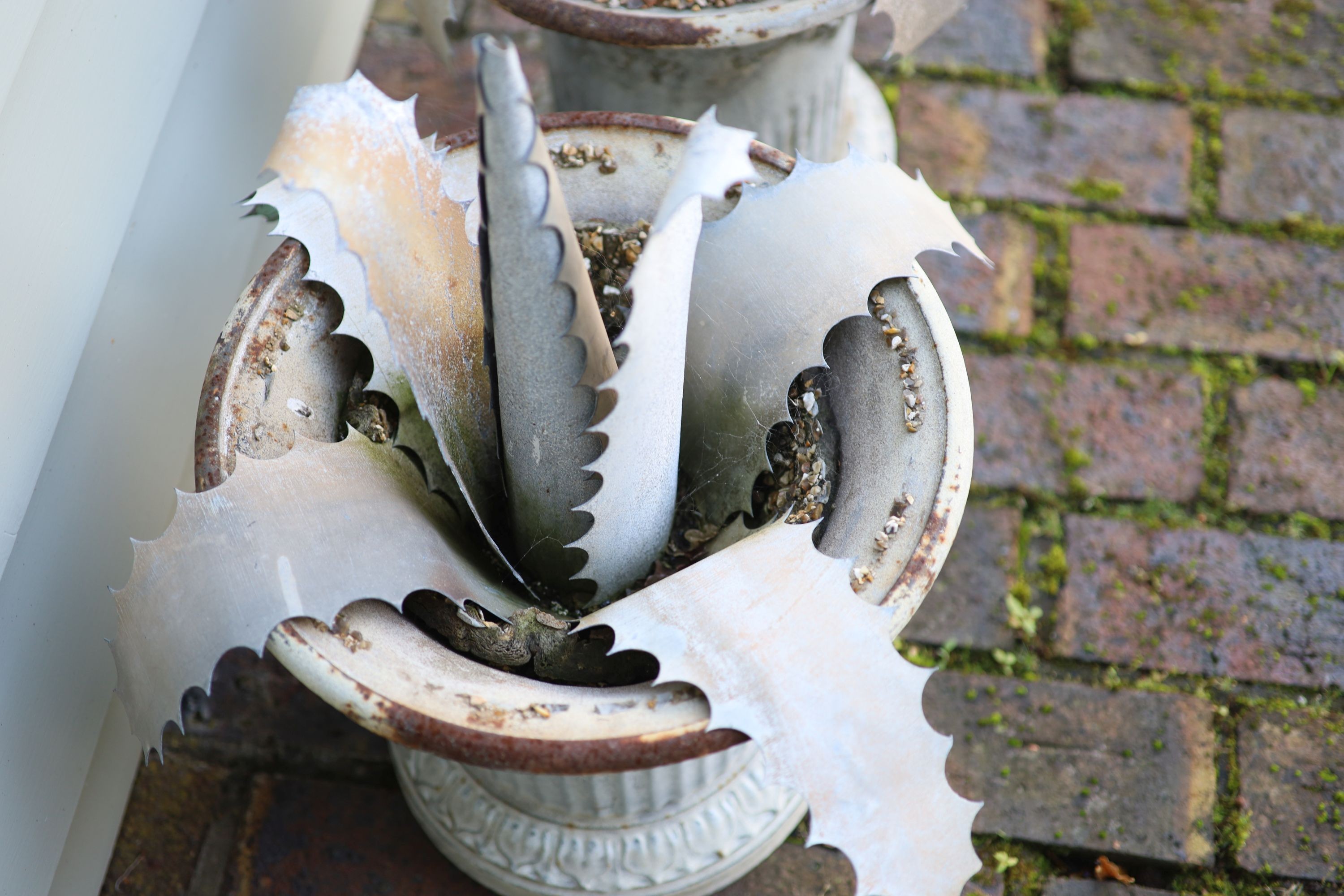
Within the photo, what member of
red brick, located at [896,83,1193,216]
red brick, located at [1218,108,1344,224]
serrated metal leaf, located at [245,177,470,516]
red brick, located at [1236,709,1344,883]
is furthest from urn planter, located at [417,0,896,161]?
red brick, located at [1236,709,1344,883]

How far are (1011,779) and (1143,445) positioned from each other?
46 centimetres

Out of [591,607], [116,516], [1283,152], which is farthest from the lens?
[1283,152]

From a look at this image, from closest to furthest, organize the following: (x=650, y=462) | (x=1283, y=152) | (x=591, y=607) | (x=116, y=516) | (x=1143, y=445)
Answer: (x=650, y=462) < (x=591, y=607) < (x=116, y=516) < (x=1143, y=445) < (x=1283, y=152)

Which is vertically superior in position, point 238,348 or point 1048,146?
point 1048,146

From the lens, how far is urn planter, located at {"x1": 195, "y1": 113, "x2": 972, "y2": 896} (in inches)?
26.7

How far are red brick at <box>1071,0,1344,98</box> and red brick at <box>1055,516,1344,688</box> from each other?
2.39ft

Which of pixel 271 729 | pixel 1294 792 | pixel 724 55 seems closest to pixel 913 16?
pixel 724 55

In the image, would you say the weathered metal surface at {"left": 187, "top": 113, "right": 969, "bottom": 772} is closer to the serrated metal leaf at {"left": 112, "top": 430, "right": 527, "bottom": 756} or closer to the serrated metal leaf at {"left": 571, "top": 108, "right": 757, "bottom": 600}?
the serrated metal leaf at {"left": 112, "top": 430, "right": 527, "bottom": 756}

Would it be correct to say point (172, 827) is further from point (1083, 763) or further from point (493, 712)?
point (1083, 763)

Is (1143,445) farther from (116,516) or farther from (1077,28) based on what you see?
(116,516)

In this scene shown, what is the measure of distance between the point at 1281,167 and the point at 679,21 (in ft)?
3.26

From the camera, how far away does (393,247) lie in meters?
0.76

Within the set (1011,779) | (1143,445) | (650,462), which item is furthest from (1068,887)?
(650,462)

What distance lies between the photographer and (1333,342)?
1445mm
